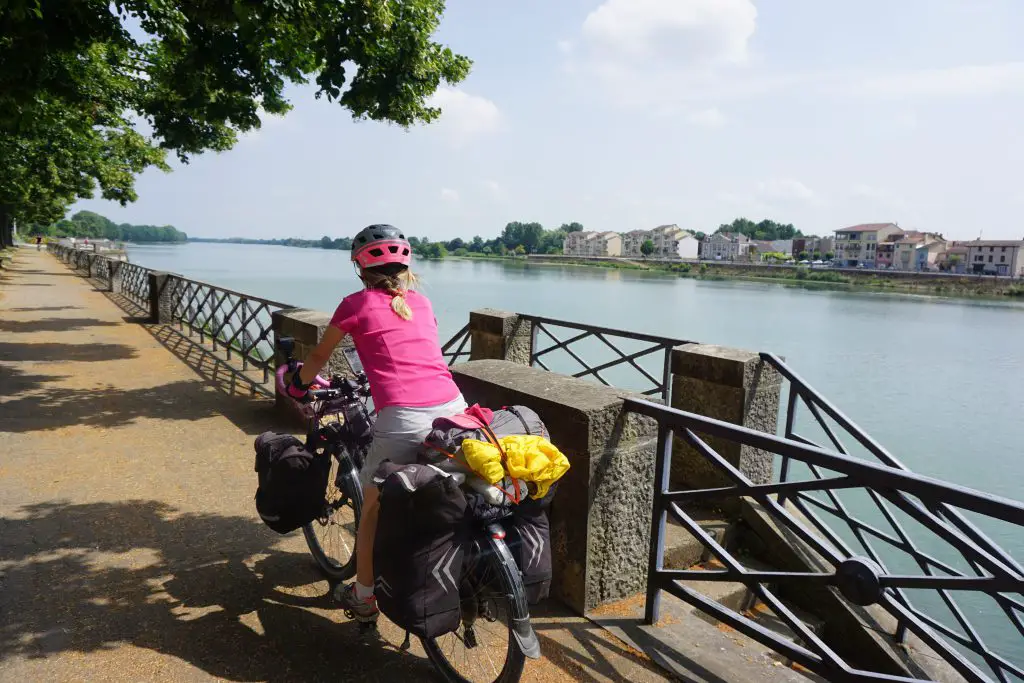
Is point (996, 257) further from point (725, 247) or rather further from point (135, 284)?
point (135, 284)

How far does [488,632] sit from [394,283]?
5.38 ft

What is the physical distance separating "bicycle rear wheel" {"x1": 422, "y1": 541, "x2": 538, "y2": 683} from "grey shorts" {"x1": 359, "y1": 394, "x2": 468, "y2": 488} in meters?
0.55

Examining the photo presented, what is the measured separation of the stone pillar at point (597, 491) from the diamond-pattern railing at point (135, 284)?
61.1 feet

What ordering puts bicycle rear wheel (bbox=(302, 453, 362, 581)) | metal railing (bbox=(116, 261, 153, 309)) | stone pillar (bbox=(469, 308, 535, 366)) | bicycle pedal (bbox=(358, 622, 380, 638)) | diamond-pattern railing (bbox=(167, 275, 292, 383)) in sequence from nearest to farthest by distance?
bicycle pedal (bbox=(358, 622, 380, 638)), bicycle rear wheel (bbox=(302, 453, 362, 581)), stone pillar (bbox=(469, 308, 535, 366)), diamond-pattern railing (bbox=(167, 275, 292, 383)), metal railing (bbox=(116, 261, 153, 309))

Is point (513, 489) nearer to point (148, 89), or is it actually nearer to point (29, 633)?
point (29, 633)

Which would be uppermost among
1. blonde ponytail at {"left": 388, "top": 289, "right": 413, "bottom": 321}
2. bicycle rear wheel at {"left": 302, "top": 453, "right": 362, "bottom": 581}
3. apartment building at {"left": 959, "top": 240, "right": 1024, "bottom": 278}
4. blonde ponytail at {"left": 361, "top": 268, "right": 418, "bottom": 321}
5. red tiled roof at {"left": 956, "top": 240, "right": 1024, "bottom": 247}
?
red tiled roof at {"left": 956, "top": 240, "right": 1024, "bottom": 247}

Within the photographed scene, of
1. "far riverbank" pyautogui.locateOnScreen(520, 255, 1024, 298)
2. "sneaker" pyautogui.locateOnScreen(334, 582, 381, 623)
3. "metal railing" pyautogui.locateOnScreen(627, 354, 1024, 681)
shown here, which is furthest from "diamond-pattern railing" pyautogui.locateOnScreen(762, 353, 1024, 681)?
"far riverbank" pyautogui.locateOnScreen(520, 255, 1024, 298)

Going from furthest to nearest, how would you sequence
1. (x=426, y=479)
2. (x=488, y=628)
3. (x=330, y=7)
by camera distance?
(x=330, y=7), (x=488, y=628), (x=426, y=479)

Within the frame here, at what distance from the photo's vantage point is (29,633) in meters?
3.10

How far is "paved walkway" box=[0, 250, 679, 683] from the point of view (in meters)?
2.93

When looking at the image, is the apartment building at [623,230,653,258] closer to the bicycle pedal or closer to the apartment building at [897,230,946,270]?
the apartment building at [897,230,946,270]

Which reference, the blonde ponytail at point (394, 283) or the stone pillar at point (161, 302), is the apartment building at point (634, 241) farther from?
the blonde ponytail at point (394, 283)

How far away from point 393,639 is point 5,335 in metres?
13.5

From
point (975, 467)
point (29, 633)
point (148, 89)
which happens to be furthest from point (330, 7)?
point (975, 467)
